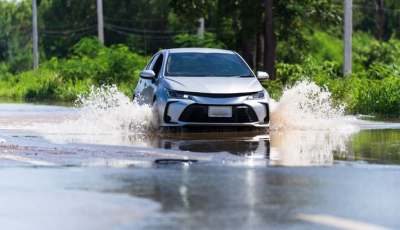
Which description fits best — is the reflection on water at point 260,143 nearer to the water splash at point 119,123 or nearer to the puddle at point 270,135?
the puddle at point 270,135

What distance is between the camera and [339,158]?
13016 mm

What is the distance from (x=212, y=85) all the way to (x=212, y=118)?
633 millimetres

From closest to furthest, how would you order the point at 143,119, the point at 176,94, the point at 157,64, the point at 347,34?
the point at 176,94 < the point at 143,119 < the point at 157,64 < the point at 347,34

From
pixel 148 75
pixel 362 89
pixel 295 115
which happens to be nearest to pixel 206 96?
pixel 148 75

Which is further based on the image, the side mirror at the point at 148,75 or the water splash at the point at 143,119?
the side mirror at the point at 148,75

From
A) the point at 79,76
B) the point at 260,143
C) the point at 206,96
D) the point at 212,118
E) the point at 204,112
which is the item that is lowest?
the point at 260,143

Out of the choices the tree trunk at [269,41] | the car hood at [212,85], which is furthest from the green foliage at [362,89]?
the tree trunk at [269,41]

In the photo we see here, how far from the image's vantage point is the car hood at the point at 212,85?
17.4 metres

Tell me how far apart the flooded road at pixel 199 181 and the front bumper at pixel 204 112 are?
0.25 metres

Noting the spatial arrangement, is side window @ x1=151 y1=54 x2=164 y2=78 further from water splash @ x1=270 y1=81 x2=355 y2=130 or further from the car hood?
water splash @ x1=270 y1=81 x2=355 y2=130

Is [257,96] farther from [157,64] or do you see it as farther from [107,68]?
[107,68]

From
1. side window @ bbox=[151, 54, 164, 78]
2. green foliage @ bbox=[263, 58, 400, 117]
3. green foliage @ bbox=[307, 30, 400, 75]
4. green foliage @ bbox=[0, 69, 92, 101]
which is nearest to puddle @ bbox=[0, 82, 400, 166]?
side window @ bbox=[151, 54, 164, 78]

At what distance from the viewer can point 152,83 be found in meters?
18.8

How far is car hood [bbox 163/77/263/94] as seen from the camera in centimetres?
1736
